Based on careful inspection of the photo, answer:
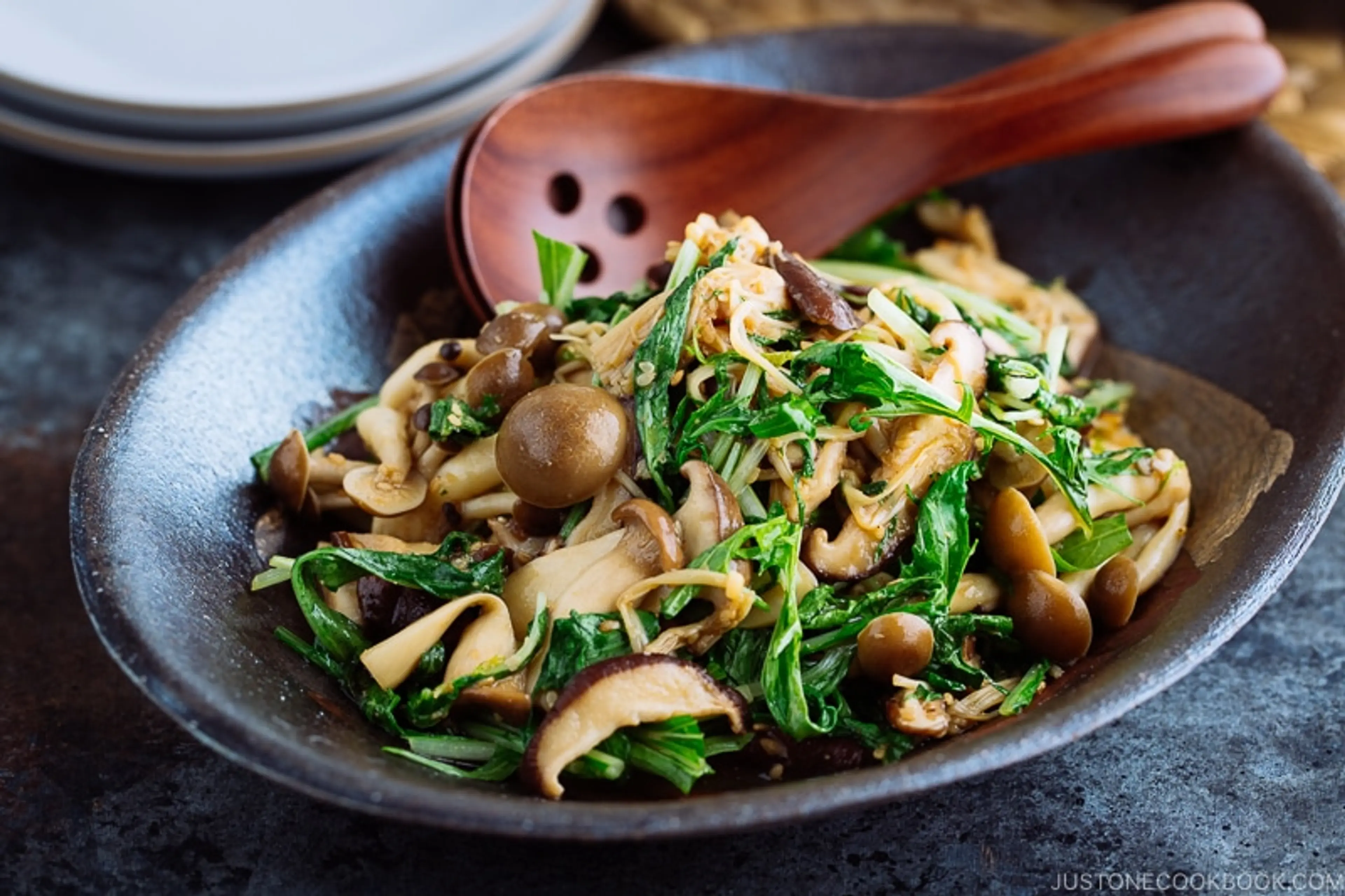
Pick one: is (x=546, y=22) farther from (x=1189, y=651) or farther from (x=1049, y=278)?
(x=1189, y=651)

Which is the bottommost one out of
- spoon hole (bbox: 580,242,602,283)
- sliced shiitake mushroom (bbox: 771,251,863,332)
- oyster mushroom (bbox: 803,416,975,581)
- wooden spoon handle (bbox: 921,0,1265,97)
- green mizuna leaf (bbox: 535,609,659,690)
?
spoon hole (bbox: 580,242,602,283)

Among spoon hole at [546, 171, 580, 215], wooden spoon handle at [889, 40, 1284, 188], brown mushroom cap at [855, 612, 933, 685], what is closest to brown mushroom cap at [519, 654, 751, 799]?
brown mushroom cap at [855, 612, 933, 685]

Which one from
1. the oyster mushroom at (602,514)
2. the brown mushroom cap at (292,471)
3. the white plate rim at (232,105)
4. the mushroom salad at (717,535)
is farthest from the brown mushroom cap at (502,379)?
the white plate rim at (232,105)

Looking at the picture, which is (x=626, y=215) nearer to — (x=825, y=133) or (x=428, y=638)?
(x=825, y=133)

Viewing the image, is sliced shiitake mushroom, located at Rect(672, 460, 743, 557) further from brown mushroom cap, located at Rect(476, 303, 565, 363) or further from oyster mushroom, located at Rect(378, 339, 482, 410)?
oyster mushroom, located at Rect(378, 339, 482, 410)

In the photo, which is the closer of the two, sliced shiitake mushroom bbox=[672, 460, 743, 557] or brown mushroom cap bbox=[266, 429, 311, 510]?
sliced shiitake mushroom bbox=[672, 460, 743, 557]

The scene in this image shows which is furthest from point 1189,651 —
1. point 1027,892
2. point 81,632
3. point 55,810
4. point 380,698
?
point 81,632

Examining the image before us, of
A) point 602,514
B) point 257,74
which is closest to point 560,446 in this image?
point 602,514

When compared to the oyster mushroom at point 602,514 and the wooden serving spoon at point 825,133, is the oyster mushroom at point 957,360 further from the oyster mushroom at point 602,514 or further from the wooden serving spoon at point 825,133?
the wooden serving spoon at point 825,133
